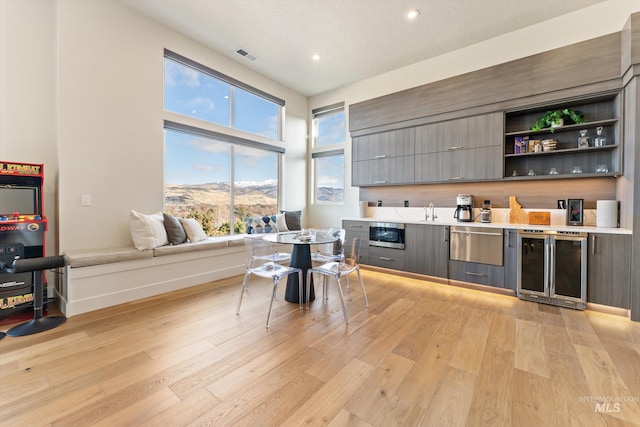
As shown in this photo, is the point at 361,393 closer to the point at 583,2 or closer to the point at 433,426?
the point at 433,426

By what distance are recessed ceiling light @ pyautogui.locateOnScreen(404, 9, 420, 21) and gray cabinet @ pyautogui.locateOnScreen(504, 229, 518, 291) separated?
9.74ft

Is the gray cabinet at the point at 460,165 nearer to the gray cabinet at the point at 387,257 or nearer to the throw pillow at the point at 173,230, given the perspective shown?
the gray cabinet at the point at 387,257

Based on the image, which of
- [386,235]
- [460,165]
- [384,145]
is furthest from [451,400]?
[384,145]

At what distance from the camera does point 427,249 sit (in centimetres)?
396

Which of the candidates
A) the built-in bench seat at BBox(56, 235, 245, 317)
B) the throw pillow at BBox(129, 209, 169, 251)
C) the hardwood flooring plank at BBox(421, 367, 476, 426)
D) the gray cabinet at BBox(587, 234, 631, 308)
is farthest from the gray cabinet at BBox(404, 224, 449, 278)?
the throw pillow at BBox(129, 209, 169, 251)

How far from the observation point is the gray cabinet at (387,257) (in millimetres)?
4219

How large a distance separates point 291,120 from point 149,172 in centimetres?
304

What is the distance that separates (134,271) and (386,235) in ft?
11.6

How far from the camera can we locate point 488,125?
3.75 m

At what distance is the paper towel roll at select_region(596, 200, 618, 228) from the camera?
9.73ft

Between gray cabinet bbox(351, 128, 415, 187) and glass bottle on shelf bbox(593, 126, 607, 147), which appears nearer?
glass bottle on shelf bbox(593, 126, 607, 147)

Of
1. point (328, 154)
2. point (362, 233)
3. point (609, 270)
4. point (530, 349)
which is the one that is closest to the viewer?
point (530, 349)

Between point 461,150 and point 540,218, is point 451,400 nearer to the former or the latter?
point 540,218

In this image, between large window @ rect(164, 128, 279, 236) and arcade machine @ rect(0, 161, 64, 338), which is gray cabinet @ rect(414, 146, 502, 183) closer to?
large window @ rect(164, 128, 279, 236)
